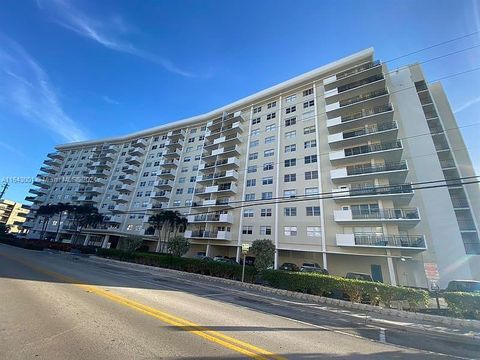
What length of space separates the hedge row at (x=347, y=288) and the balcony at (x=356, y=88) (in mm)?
28561

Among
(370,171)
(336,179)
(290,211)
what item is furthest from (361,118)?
(290,211)

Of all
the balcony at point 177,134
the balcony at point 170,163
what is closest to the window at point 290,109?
the balcony at point 177,134

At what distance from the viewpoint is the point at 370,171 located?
28.2m

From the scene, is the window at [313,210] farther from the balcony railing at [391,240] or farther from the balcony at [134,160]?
the balcony at [134,160]

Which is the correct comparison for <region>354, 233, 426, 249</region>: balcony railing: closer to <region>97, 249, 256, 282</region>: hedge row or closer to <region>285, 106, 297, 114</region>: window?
<region>97, 249, 256, 282</region>: hedge row

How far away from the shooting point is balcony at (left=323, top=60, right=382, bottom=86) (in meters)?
33.1

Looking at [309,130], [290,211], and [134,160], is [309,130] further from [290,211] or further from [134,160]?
[134,160]

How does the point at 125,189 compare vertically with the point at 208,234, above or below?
above

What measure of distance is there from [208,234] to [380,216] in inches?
951

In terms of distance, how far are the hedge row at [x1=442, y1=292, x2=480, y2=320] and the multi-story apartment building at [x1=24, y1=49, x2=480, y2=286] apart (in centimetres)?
124

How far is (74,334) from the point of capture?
4820 millimetres

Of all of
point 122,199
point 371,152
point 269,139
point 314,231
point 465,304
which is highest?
point 269,139

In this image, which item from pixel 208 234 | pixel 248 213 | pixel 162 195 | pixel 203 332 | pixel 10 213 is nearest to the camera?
pixel 203 332

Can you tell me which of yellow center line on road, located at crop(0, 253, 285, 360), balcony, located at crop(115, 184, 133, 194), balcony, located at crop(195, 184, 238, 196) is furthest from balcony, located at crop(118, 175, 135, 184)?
yellow center line on road, located at crop(0, 253, 285, 360)
